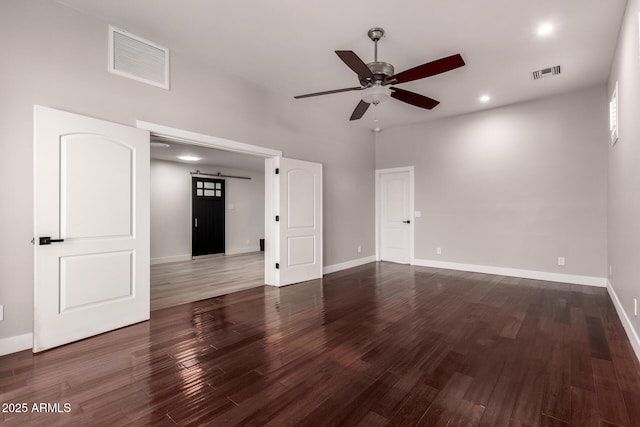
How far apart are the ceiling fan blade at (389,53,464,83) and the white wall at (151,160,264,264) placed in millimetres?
6331

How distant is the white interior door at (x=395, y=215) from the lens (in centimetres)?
655

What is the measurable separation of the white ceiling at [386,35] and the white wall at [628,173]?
0.44m

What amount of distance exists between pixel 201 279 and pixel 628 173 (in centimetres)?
575

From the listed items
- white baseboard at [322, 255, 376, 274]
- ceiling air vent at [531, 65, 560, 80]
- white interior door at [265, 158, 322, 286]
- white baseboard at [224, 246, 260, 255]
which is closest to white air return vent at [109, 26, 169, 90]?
white interior door at [265, 158, 322, 286]

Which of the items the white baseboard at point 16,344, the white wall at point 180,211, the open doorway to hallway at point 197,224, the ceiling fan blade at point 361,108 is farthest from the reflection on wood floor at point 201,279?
the ceiling fan blade at point 361,108

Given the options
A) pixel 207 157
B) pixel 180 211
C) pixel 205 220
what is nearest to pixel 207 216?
pixel 205 220

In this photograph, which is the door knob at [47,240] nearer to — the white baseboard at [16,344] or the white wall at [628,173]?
the white baseboard at [16,344]

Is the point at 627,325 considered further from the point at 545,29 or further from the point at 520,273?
the point at 545,29

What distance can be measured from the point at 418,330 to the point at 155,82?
3818 millimetres

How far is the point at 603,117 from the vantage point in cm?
445

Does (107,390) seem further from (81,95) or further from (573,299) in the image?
(573,299)

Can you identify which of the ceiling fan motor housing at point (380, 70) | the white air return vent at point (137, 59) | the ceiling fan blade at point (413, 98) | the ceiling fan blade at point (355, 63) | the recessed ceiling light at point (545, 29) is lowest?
the ceiling fan blade at point (413, 98)

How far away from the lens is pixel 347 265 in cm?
609

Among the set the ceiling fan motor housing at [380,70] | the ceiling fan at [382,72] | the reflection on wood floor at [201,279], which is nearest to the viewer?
the ceiling fan at [382,72]
